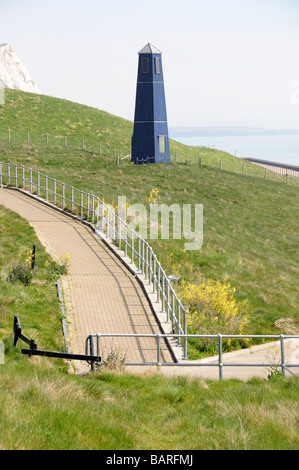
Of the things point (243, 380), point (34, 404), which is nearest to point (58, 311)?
point (243, 380)

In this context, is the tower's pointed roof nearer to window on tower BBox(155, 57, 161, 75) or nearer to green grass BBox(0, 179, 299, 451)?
window on tower BBox(155, 57, 161, 75)

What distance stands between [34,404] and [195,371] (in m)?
5.06

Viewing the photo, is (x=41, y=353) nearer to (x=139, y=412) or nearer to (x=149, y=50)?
(x=139, y=412)

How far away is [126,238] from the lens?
73.6 ft

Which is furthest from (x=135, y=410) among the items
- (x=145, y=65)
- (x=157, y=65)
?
(x=157, y=65)

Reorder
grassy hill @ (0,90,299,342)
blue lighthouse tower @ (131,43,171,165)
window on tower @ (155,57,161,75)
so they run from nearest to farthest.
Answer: grassy hill @ (0,90,299,342) → blue lighthouse tower @ (131,43,171,165) → window on tower @ (155,57,161,75)

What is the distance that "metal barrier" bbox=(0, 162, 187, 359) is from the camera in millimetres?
16312

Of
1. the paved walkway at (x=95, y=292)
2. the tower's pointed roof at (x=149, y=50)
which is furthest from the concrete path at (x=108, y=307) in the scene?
the tower's pointed roof at (x=149, y=50)

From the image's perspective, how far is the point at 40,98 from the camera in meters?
82.6

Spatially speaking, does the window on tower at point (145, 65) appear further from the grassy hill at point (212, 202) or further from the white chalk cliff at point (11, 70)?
the white chalk cliff at point (11, 70)

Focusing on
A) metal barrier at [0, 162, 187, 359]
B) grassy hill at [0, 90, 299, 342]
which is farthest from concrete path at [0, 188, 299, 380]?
grassy hill at [0, 90, 299, 342]

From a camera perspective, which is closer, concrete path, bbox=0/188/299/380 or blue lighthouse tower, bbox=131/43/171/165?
concrete path, bbox=0/188/299/380

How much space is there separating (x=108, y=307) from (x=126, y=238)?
601 cm

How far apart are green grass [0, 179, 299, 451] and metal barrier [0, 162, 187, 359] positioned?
12.4 ft
